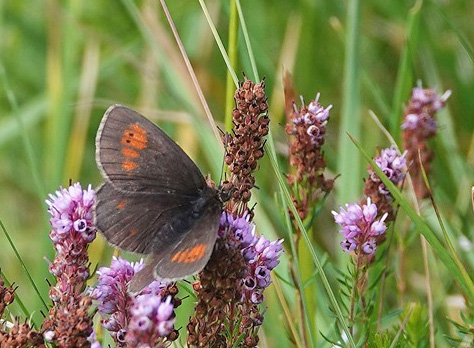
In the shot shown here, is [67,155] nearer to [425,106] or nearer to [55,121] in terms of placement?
[55,121]

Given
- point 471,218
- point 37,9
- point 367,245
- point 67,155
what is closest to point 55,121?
point 67,155

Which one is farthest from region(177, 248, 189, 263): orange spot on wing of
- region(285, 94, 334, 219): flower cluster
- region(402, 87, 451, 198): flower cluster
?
region(402, 87, 451, 198): flower cluster

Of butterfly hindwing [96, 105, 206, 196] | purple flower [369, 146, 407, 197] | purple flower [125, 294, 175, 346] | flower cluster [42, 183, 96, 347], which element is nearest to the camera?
purple flower [125, 294, 175, 346]

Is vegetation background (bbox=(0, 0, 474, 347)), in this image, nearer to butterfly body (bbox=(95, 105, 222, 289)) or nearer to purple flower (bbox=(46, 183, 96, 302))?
butterfly body (bbox=(95, 105, 222, 289))

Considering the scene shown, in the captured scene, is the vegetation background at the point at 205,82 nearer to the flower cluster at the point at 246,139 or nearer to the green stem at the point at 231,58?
the green stem at the point at 231,58

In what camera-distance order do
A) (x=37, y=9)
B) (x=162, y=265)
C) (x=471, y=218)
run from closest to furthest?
(x=162, y=265) → (x=471, y=218) → (x=37, y=9)
